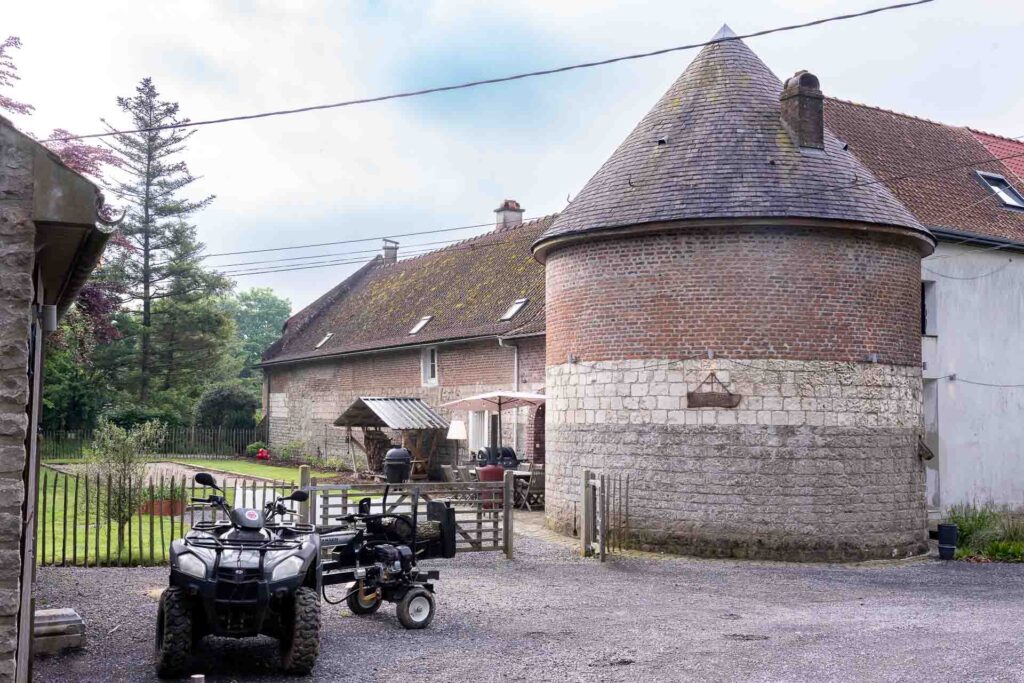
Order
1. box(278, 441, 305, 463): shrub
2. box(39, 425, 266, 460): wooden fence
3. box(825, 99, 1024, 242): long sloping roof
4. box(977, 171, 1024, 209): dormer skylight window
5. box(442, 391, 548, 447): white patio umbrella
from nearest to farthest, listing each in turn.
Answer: box(825, 99, 1024, 242): long sloping roof < box(442, 391, 548, 447): white patio umbrella < box(977, 171, 1024, 209): dormer skylight window < box(278, 441, 305, 463): shrub < box(39, 425, 266, 460): wooden fence

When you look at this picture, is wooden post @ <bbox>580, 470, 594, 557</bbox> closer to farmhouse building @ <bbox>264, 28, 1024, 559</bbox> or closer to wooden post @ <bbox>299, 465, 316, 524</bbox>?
farmhouse building @ <bbox>264, 28, 1024, 559</bbox>

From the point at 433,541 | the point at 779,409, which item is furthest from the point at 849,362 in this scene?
the point at 433,541

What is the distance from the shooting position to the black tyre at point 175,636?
26.1 ft

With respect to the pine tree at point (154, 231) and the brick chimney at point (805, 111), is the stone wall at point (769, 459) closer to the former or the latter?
the brick chimney at point (805, 111)

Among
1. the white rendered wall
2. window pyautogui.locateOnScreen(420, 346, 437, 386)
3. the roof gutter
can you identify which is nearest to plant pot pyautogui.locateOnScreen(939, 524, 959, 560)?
the white rendered wall

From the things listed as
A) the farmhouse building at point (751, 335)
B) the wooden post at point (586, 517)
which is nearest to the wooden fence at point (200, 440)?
the farmhouse building at point (751, 335)

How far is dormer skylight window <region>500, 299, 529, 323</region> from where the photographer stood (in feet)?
83.3

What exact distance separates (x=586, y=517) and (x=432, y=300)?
1658 cm

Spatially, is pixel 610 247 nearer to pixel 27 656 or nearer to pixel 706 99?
pixel 706 99

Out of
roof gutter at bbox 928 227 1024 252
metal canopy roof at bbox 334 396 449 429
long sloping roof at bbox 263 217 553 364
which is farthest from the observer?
long sloping roof at bbox 263 217 553 364

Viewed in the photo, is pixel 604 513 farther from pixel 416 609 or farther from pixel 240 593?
pixel 240 593

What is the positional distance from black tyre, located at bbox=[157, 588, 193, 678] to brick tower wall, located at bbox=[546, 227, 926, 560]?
30.8 ft

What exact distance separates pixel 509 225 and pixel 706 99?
1646 cm

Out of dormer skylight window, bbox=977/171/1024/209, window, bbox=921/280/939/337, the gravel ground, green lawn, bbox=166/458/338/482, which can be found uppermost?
dormer skylight window, bbox=977/171/1024/209
